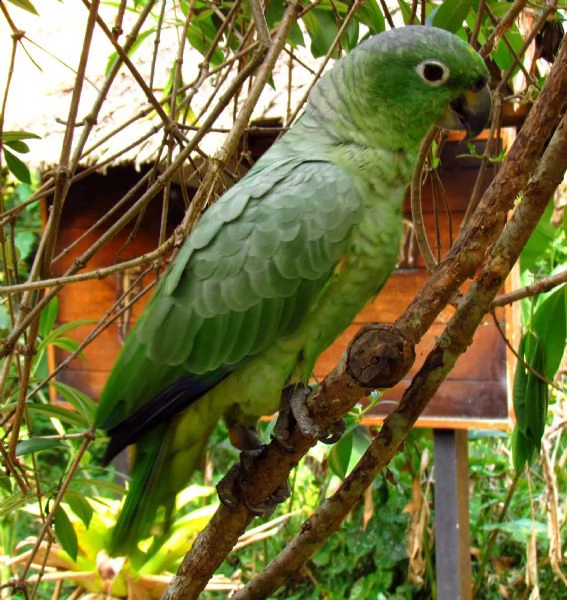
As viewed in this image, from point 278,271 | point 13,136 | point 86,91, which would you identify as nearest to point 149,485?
point 278,271

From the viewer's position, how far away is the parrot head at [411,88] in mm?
1040

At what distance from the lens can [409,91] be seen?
1.07 m

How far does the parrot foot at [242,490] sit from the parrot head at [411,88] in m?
0.53

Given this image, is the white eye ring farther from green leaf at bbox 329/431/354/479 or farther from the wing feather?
green leaf at bbox 329/431/354/479

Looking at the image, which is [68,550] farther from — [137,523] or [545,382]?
[545,382]

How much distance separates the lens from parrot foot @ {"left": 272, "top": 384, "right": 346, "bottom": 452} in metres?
0.94

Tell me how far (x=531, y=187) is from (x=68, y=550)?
3.32 ft

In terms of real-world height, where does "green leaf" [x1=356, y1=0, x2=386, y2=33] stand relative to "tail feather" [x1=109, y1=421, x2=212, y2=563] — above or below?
above

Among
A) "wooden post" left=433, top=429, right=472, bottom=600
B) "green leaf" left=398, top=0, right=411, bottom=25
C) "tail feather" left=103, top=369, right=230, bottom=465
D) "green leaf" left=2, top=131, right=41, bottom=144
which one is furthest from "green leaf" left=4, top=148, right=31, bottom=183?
"wooden post" left=433, top=429, right=472, bottom=600

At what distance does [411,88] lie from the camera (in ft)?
3.51

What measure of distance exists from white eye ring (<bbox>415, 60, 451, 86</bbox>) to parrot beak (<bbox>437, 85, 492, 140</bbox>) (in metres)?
0.05

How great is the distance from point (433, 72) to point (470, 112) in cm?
9

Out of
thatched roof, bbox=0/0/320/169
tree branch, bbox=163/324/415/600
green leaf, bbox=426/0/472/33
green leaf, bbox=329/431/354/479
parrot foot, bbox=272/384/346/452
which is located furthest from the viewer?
thatched roof, bbox=0/0/320/169

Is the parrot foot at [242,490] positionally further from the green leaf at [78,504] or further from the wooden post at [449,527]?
the wooden post at [449,527]
